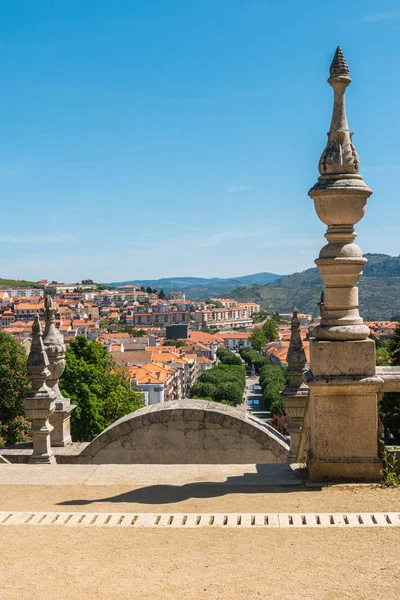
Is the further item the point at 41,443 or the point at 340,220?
the point at 41,443

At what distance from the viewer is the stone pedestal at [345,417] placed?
213 inches

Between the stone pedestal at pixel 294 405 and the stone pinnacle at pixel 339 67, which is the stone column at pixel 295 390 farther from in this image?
the stone pinnacle at pixel 339 67

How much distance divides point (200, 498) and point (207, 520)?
0.56 m

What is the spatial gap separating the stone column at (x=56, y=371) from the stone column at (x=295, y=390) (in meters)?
3.00

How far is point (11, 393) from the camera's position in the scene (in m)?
27.3

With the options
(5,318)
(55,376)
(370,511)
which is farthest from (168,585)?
(5,318)

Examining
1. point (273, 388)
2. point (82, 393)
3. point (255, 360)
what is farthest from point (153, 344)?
point (82, 393)

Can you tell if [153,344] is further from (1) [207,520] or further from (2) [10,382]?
(1) [207,520]

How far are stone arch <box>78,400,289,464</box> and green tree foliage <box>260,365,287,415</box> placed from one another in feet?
151

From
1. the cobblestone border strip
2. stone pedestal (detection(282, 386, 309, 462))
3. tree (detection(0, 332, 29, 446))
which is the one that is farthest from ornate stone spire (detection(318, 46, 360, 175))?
tree (detection(0, 332, 29, 446))

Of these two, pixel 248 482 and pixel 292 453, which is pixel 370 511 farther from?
pixel 292 453

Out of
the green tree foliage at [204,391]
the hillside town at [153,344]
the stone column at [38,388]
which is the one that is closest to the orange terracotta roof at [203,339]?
the hillside town at [153,344]

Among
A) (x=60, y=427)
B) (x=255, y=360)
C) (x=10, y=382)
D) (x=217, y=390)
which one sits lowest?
(x=255, y=360)

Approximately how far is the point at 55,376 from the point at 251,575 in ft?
19.2
